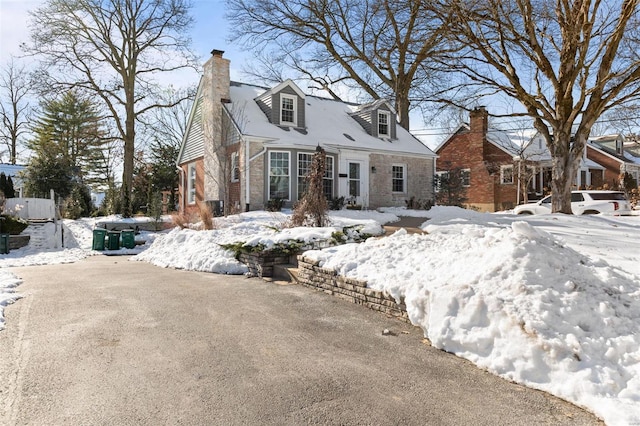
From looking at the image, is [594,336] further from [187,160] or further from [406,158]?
[187,160]

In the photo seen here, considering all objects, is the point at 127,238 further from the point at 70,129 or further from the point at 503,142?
the point at 70,129

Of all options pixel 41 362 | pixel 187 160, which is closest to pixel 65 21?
pixel 187 160

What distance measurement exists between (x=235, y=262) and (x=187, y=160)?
15.4 meters

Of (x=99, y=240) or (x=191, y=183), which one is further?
(x=191, y=183)

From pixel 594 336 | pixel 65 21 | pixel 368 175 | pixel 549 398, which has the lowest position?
pixel 549 398

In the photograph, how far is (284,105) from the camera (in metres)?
18.9

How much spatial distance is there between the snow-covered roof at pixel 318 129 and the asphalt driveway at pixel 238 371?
12271 mm

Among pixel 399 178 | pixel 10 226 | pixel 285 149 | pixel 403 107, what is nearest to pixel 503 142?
pixel 403 107

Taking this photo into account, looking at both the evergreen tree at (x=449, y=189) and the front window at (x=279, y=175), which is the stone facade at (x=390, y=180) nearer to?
the evergreen tree at (x=449, y=189)

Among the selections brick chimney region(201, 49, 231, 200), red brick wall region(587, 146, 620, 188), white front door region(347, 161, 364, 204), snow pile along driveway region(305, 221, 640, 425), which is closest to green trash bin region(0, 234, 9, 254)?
brick chimney region(201, 49, 231, 200)

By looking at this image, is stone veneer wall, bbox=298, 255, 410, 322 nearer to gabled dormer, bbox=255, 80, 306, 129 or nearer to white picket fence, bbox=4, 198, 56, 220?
gabled dormer, bbox=255, 80, 306, 129

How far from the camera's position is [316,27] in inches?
1016

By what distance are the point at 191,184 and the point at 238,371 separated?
19.9 m

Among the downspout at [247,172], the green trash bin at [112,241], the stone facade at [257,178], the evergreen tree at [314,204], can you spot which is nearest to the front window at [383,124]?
the stone facade at [257,178]
